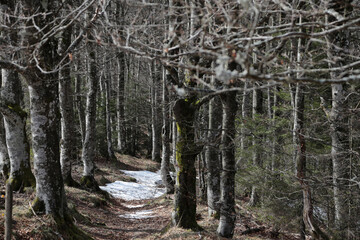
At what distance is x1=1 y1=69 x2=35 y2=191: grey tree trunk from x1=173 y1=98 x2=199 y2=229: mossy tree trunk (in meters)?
4.09

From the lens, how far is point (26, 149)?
27.4 feet

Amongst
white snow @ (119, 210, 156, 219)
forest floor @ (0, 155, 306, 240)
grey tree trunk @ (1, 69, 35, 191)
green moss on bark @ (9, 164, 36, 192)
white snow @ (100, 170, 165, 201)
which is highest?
grey tree trunk @ (1, 69, 35, 191)

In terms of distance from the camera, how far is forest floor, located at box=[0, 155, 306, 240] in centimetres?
565

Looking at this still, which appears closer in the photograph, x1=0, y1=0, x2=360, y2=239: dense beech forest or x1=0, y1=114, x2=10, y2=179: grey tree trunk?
x1=0, y1=0, x2=360, y2=239: dense beech forest

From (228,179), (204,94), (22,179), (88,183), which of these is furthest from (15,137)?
(228,179)

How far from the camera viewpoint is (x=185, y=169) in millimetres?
7453

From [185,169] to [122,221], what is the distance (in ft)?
13.7

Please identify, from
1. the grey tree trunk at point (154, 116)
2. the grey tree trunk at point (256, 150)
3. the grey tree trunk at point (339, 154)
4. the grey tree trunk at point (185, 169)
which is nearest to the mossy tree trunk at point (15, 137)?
the grey tree trunk at point (185, 169)

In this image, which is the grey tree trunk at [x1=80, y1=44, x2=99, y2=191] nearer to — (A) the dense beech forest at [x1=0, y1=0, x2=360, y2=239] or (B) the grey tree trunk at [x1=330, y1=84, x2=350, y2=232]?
(A) the dense beech forest at [x1=0, y1=0, x2=360, y2=239]

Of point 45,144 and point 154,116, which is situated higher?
point 45,144

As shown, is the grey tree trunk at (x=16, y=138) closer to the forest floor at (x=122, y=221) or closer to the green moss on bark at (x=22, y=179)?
the green moss on bark at (x=22, y=179)

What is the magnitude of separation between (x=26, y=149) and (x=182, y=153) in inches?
173

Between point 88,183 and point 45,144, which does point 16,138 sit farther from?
point 88,183

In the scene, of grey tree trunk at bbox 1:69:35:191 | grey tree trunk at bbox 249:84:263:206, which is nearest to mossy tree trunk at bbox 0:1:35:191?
grey tree trunk at bbox 1:69:35:191
